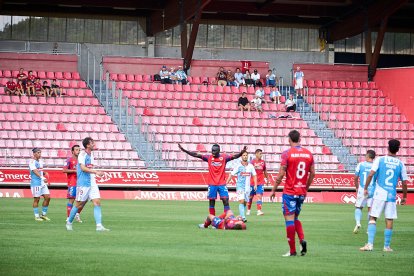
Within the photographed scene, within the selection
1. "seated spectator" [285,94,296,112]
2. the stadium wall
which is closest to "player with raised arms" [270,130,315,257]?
"seated spectator" [285,94,296,112]

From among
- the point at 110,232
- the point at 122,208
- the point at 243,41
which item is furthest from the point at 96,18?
the point at 110,232

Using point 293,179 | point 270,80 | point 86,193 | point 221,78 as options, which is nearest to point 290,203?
point 293,179

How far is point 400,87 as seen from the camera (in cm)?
5231

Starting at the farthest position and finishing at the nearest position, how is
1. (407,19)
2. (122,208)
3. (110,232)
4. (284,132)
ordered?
(407,19), (284,132), (122,208), (110,232)

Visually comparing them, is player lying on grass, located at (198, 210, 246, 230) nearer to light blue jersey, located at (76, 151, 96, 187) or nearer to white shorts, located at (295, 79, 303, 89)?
light blue jersey, located at (76, 151, 96, 187)

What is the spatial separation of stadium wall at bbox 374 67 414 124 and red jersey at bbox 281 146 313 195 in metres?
36.6

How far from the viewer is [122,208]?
109ft

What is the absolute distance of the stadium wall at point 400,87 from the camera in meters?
51.7

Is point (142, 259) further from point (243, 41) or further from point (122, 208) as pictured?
point (243, 41)

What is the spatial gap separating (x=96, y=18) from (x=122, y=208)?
23.2 metres

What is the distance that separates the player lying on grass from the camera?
2314 centimetres

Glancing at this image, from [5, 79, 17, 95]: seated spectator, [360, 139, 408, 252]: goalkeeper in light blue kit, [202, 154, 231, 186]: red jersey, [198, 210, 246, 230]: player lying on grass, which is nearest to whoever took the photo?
[360, 139, 408, 252]: goalkeeper in light blue kit

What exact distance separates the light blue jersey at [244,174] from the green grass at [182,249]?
1497 millimetres

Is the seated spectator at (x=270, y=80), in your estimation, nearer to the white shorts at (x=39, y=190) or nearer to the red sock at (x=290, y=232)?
the white shorts at (x=39, y=190)
